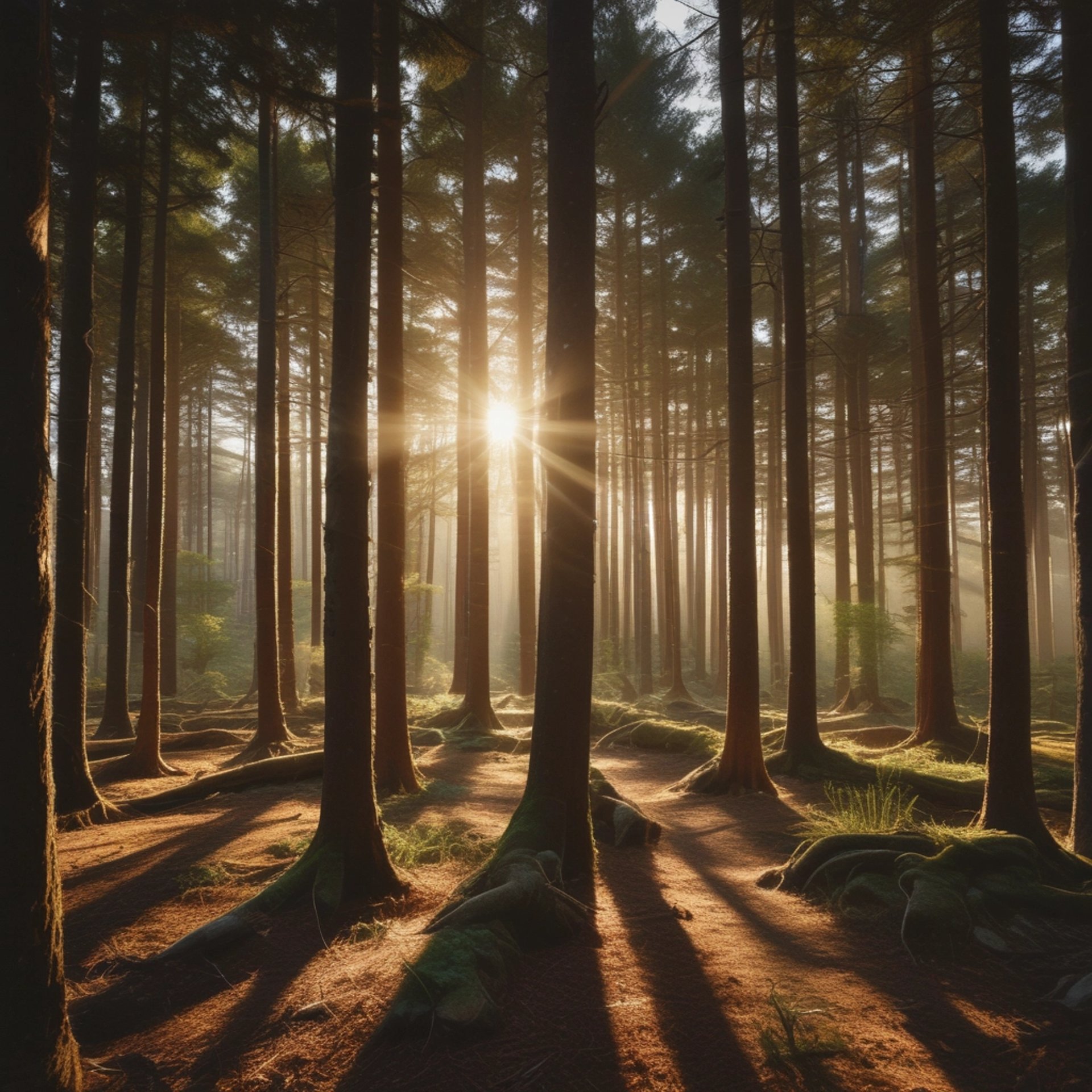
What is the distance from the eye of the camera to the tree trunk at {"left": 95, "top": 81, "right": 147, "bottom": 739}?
9.57m

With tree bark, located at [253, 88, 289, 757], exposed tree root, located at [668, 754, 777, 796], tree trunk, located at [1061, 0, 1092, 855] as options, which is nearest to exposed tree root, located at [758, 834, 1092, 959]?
tree trunk, located at [1061, 0, 1092, 855]

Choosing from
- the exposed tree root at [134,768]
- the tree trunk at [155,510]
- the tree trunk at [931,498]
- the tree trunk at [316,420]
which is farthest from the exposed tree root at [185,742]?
the tree trunk at [931,498]

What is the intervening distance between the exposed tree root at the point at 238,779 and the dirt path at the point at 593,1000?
2.48 m

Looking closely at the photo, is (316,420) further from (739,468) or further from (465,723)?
(739,468)

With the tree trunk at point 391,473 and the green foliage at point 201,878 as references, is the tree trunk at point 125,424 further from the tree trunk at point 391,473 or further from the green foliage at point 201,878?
the green foliage at point 201,878

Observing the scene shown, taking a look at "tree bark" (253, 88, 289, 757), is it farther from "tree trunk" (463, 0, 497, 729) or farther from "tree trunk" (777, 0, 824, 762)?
"tree trunk" (777, 0, 824, 762)

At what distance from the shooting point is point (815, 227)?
2069 centimetres

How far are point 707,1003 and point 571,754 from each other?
2154mm

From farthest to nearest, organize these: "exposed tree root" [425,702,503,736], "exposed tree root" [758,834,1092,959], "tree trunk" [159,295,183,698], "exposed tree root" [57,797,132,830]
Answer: "tree trunk" [159,295,183,698] → "exposed tree root" [425,702,503,736] → "exposed tree root" [57,797,132,830] → "exposed tree root" [758,834,1092,959]

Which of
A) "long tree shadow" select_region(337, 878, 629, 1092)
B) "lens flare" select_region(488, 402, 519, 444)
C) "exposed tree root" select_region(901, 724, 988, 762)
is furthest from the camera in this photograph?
"lens flare" select_region(488, 402, 519, 444)

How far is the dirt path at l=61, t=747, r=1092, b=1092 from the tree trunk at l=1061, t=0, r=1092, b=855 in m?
3.05

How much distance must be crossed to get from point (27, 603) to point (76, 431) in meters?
7.42

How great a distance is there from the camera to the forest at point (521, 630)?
2992mm

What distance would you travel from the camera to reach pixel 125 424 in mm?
10422
